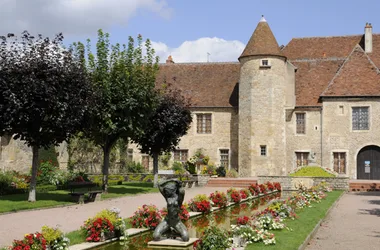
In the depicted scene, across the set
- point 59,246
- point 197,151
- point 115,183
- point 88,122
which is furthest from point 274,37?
point 59,246

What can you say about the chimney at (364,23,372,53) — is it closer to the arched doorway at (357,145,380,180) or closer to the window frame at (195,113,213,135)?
the arched doorway at (357,145,380,180)

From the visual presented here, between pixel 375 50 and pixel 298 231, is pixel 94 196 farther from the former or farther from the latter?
pixel 375 50

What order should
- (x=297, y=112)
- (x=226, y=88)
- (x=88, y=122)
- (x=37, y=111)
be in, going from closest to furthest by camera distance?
(x=37, y=111)
(x=88, y=122)
(x=297, y=112)
(x=226, y=88)

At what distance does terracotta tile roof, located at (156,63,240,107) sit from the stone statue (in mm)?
27111

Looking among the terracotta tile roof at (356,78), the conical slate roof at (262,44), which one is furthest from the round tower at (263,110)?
the terracotta tile roof at (356,78)

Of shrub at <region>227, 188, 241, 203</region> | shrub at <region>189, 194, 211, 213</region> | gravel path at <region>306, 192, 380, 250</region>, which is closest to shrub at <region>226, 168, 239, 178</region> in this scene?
shrub at <region>227, 188, 241, 203</region>

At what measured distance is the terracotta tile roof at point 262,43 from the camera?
35.2 m

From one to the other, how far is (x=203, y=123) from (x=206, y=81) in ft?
11.5

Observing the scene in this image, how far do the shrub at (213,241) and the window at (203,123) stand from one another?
29.3 m

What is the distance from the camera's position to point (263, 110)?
3531 cm

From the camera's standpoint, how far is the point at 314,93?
36531 mm

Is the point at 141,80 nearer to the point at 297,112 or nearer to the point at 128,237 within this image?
the point at 128,237

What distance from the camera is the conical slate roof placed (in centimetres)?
3525

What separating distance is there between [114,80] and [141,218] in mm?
11014
